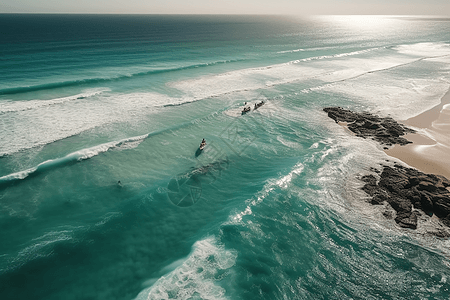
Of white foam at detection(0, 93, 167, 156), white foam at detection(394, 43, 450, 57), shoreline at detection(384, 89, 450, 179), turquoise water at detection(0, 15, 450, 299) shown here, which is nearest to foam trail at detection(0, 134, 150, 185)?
turquoise water at detection(0, 15, 450, 299)

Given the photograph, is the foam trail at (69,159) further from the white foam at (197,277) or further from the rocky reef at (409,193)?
the rocky reef at (409,193)

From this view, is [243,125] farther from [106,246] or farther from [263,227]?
[106,246]

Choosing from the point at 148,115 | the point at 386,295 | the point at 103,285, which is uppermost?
the point at 148,115

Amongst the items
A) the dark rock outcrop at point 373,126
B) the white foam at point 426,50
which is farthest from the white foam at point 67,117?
the white foam at point 426,50

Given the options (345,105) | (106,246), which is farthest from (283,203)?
(345,105)

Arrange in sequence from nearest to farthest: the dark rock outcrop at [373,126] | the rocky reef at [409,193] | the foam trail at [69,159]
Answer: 1. the rocky reef at [409,193]
2. the foam trail at [69,159]
3. the dark rock outcrop at [373,126]

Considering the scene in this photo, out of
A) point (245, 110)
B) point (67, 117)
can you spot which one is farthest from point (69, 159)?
point (245, 110)
